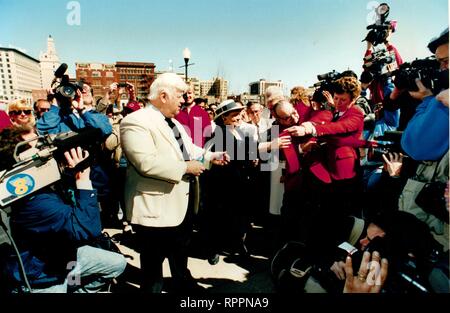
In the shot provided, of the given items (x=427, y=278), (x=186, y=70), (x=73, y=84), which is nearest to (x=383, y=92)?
(x=427, y=278)

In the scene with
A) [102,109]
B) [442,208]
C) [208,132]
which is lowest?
[442,208]

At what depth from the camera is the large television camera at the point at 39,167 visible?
150cm

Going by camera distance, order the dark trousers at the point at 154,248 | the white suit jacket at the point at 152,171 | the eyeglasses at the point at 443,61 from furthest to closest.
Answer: the dark trousers at the point at 154,248, the white suit jacket at the point at 152,171, the eyeglasses at the point at 443,61

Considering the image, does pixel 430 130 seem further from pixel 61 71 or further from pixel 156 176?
pixel 61 71

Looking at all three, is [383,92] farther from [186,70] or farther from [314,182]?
[186,70]

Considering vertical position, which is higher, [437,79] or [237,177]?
[437,79]

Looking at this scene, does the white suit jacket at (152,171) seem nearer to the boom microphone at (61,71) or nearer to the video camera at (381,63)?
the boom microphone at (61,71)

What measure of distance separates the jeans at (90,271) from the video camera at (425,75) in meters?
2.54

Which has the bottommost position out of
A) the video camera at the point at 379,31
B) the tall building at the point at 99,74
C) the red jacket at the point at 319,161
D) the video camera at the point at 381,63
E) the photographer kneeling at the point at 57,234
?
the photographer kneeling at the point at 57,234

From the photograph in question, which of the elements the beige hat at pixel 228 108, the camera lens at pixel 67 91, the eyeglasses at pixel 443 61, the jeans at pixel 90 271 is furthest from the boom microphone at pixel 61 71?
the eyeglasses at pixel 443 61

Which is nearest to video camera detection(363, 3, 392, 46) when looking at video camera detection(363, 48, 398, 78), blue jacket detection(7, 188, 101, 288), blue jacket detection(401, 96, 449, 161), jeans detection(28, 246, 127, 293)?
video camera detection(363, 48, 398, 78)

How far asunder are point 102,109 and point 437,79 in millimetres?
4208

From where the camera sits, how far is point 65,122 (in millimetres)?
2828
